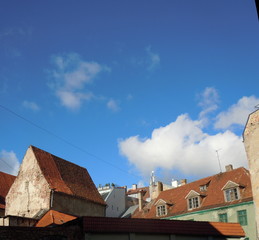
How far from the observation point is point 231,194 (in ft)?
112

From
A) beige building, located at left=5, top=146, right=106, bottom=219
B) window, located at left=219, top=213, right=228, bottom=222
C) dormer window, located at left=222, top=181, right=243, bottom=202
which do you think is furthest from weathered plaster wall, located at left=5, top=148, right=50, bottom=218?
dormer window, located at left=222, top=181, right=243, bottom=202

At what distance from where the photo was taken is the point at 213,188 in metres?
37.9

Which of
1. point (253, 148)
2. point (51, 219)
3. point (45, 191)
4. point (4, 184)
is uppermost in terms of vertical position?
point (4, 184)

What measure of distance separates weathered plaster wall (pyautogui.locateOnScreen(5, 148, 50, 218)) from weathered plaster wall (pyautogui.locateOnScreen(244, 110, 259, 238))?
18992 millimetres

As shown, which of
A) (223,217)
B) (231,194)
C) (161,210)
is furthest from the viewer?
(161,210)

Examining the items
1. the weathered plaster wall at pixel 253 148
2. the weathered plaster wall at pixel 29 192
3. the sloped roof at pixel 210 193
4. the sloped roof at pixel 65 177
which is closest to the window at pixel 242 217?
the sloped roof at pixel 210 193

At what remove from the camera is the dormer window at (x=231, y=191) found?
33.5 meters

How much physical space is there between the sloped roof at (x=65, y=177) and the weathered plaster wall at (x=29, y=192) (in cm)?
66

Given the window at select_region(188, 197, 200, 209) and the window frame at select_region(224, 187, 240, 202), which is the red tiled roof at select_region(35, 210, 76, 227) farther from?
the window frame at select_region(224, 187, 240, 202)

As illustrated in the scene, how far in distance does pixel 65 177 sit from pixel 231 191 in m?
18.1

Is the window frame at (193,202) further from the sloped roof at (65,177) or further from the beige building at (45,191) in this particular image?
the beige building at (45,191)

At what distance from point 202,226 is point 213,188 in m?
16.2

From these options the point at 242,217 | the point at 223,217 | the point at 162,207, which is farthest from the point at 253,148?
the point at 162,207

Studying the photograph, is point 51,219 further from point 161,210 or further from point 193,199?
point 193,199
